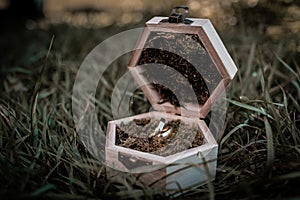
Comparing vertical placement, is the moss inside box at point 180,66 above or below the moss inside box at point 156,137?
above

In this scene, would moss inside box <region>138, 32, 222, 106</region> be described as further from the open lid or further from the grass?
the grass

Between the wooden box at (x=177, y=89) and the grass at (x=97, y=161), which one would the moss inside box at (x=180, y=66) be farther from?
the grass at (x=97, y=161)

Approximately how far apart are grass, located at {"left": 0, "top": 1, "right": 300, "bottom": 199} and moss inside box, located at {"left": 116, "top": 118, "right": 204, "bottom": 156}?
0.08 metres

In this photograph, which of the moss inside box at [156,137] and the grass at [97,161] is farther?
the moss inside box at [156,137]

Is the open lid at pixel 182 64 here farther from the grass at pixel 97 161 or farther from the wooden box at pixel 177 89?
the grass at pixel 97 161

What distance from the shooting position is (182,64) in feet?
3.06

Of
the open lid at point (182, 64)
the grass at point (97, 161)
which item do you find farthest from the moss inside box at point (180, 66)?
the grass at point (97, 161)

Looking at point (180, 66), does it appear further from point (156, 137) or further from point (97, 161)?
point (97, 161)

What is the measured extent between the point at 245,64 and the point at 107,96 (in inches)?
22.3

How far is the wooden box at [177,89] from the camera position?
29.3 inches

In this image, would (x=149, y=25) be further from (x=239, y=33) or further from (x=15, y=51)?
(x=15, y=51)

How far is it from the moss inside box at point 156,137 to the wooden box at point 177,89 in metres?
0.01

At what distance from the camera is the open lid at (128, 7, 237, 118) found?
33.3 inches

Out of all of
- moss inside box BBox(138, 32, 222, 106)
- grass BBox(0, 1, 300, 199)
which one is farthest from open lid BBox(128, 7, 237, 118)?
grass BBox(0, 1, 300, 199)
